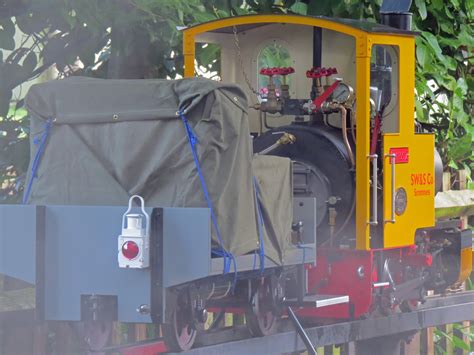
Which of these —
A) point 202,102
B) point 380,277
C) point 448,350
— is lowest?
point 448,350

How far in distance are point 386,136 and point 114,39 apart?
5.72 ft

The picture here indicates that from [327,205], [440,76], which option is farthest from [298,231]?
[440,76]

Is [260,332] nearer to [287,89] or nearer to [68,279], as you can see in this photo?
[68,279]

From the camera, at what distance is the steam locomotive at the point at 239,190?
5.91m

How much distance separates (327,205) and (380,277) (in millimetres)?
599

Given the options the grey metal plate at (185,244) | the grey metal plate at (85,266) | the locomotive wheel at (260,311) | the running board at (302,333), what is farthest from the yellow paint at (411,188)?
the grey metal plate at (85,266)

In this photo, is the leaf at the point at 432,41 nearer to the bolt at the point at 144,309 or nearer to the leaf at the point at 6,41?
the leaf at the point at 6,41

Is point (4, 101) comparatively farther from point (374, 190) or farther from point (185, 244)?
point (374, 190)

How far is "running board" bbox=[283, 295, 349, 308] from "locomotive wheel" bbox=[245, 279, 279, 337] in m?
0.16

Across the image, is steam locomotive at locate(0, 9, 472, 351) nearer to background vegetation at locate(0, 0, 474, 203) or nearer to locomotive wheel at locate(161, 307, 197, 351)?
locomotive wheel at locate(161, 307, 197, 351)

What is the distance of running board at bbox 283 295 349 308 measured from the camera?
692 cm

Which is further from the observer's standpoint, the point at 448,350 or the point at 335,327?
the point at 448,350

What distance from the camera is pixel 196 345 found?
21.2ft

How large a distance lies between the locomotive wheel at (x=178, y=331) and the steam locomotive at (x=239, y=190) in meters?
0.01
